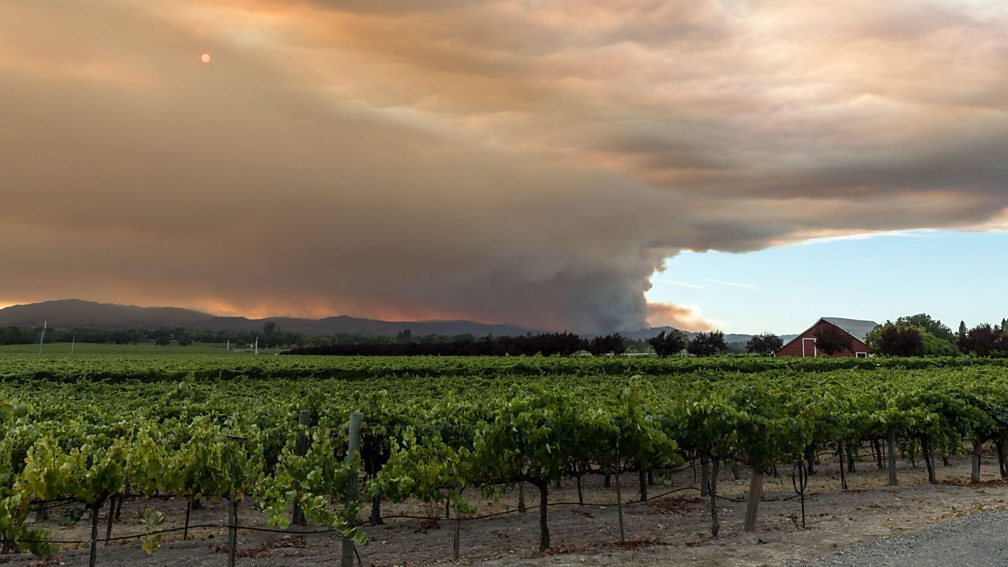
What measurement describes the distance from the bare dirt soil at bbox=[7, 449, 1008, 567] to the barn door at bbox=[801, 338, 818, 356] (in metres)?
77.6

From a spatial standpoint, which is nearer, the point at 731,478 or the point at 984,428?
the point at 984,428

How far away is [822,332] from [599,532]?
3282 inches

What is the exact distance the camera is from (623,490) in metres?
19.2

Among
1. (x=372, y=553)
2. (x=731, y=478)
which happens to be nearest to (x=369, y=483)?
(x=372, y=553)

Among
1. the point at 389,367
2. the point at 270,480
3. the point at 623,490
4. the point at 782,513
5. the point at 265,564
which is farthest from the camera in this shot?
the point at 389,367

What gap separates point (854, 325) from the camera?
9950 centimetres

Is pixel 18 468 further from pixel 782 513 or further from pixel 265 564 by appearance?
pixel 782 513

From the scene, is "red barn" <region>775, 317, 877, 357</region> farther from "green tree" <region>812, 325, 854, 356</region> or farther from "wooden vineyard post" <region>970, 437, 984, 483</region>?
"wooden vineyard post" <region>970, 437, 984, 483</region>

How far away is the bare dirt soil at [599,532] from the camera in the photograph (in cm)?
1081

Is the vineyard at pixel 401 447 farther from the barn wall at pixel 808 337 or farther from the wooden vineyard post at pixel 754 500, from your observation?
the barn wall at pixel 808 337

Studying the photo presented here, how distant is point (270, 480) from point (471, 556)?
151 inches

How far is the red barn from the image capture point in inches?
3381

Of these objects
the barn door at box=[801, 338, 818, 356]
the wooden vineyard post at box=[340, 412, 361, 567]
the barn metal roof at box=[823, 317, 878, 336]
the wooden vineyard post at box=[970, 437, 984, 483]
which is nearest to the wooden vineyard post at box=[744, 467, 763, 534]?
the wooden vineyard post at box=[340, 412, 361, 567]

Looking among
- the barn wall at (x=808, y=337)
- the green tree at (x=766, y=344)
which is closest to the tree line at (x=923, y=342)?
the barn wall at (x=808, y=337)
